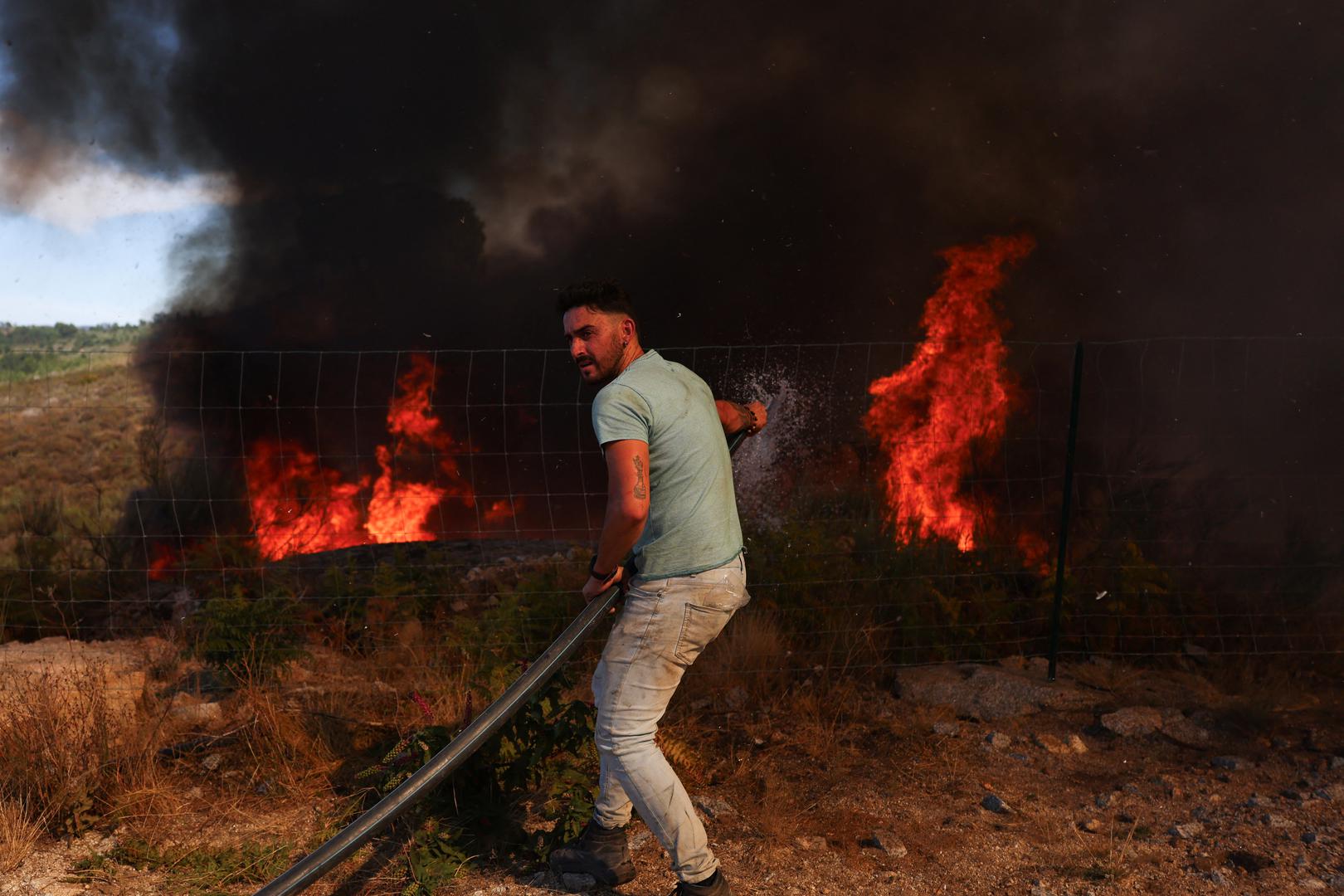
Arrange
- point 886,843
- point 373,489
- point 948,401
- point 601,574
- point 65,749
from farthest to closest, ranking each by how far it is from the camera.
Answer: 1. point 373,489
2. point 948,401
3. point 65,749
4. point 886,843
5. point 601,574

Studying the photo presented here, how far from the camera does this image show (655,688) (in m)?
3.19

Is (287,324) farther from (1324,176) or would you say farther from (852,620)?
(1324,176)

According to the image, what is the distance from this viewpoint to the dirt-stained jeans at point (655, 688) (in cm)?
316

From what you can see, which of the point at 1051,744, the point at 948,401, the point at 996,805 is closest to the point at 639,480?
the point at 996,805

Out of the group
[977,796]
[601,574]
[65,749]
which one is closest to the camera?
[601,574]

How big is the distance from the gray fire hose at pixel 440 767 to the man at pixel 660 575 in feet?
0.40

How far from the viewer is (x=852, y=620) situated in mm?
6047

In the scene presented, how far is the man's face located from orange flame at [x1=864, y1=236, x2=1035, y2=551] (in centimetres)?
406

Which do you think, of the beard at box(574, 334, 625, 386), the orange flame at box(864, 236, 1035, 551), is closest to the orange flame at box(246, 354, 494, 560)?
the orange flame at box(864, 236, 1035, 551)

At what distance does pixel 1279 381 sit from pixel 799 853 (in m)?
8.74

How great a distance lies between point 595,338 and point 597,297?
0.45 feet

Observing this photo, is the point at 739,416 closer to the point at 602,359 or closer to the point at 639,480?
the point at 602,359

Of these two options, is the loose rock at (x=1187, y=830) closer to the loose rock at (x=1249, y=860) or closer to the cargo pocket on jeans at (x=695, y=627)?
the loose rock at (x=1249, y=860)

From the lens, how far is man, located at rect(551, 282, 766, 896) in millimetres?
3146
